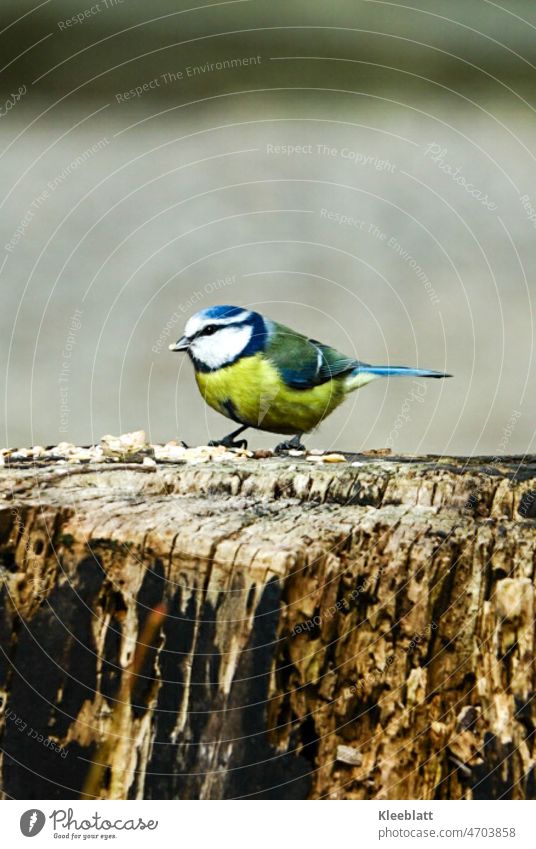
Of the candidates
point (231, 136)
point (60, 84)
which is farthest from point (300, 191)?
point (60, 84)

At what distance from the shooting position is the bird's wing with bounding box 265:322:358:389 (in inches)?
72.3

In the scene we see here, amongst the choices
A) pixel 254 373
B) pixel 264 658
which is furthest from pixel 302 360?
pixel 264 658

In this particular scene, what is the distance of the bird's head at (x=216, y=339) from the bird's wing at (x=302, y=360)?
43 millimetres

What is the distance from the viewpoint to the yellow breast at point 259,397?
1.80m

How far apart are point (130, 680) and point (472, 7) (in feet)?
6.96

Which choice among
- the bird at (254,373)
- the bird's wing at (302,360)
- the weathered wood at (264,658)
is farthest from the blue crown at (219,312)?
the weathered wood at (264,658)

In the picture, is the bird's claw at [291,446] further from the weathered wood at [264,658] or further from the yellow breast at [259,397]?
the weathered wood at [264,658]

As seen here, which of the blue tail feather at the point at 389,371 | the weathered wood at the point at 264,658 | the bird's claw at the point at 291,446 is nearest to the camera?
the weathered wood at the point at 264,658

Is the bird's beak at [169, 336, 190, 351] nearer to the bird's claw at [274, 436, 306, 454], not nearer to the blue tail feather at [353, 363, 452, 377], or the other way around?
the bird's claw at [274, 436, 306, 454]

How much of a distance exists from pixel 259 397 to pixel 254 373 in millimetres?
51

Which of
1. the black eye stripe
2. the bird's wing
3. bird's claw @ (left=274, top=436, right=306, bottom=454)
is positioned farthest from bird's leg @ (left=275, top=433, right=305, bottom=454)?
the black eye stripe

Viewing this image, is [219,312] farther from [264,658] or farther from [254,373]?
[264,658]

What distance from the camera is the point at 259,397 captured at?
1799 millimetres

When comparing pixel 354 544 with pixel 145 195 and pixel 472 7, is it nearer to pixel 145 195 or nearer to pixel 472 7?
pixel 472 7
